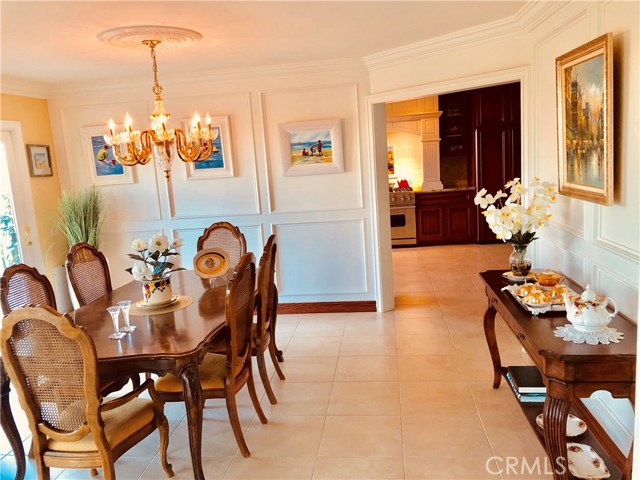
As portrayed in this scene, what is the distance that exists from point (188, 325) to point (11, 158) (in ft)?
10.5

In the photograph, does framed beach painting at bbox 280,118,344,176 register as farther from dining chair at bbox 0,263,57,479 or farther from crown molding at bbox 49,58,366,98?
dining chair at bbox 0,263,57,479

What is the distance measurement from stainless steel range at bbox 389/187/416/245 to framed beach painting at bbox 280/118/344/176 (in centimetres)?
359

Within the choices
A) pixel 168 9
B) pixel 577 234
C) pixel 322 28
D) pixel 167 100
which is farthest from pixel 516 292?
pixel 167 100

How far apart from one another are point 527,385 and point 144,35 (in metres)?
3.25

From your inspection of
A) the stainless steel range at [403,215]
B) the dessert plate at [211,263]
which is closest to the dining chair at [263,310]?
the dessert plate at [211,263]

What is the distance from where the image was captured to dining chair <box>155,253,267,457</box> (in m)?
2.57

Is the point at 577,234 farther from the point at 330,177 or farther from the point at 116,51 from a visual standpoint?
the point at 116,51

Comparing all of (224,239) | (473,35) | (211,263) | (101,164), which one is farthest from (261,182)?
(473,35)

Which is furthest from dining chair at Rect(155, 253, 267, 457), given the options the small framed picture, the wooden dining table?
the small framed picture

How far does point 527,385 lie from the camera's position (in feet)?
8.99

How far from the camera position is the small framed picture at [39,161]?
4.82 meters

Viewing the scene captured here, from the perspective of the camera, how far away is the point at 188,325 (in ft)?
8.69

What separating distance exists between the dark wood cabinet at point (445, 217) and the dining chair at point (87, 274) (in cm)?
582

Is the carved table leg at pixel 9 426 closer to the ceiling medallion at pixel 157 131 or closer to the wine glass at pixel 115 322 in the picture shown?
the wine glass at pixel 115 322
